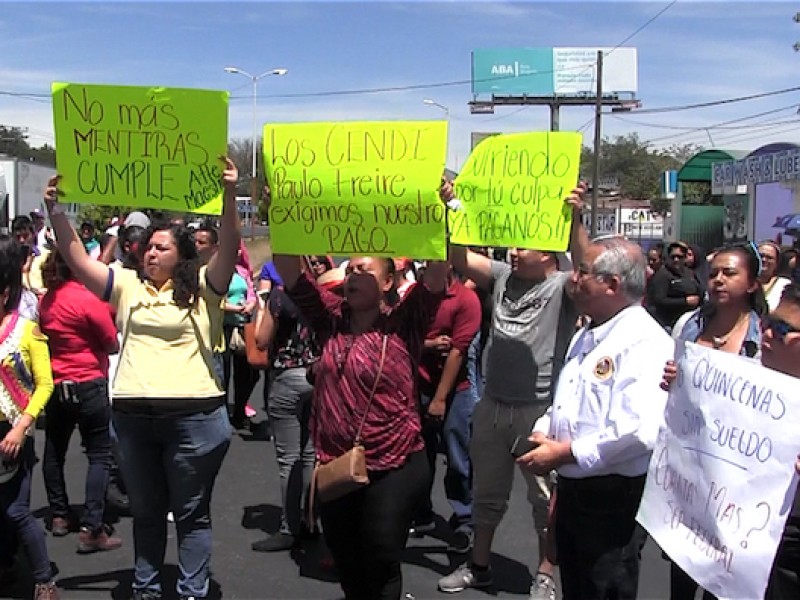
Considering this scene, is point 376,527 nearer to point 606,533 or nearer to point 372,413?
point 372,413

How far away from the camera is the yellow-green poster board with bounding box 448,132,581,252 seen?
3.89 m

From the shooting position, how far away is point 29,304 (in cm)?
496

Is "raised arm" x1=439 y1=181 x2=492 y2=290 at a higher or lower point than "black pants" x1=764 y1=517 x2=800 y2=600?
higher

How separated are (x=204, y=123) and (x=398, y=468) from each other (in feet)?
5.32

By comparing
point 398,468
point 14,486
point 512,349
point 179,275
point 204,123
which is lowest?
point 14,486

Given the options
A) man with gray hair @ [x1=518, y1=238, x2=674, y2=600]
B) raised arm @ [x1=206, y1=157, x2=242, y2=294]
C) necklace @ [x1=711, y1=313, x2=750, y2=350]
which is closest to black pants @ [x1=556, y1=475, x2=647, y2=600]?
man with gray hair @ [x1=518, y1=238, x2=674, y2=600]

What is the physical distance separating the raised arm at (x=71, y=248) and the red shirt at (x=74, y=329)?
1.12m

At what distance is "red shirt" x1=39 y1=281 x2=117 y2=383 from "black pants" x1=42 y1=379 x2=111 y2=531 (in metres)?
0.10

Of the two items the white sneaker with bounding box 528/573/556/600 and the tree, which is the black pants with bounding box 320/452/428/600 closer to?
the white sneaker with bounding box 528/573/556/600

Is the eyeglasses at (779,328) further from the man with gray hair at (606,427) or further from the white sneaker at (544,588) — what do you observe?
the white sneaker at (544,588)

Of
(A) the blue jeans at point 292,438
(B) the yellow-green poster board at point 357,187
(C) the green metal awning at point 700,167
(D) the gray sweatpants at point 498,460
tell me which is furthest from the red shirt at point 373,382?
(C) the green metal awning at point 700,167

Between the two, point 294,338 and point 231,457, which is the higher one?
point 294,338

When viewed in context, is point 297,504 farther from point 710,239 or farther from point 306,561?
point 710,239

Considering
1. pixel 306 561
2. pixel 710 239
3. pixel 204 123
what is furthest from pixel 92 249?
pixel 710 239
